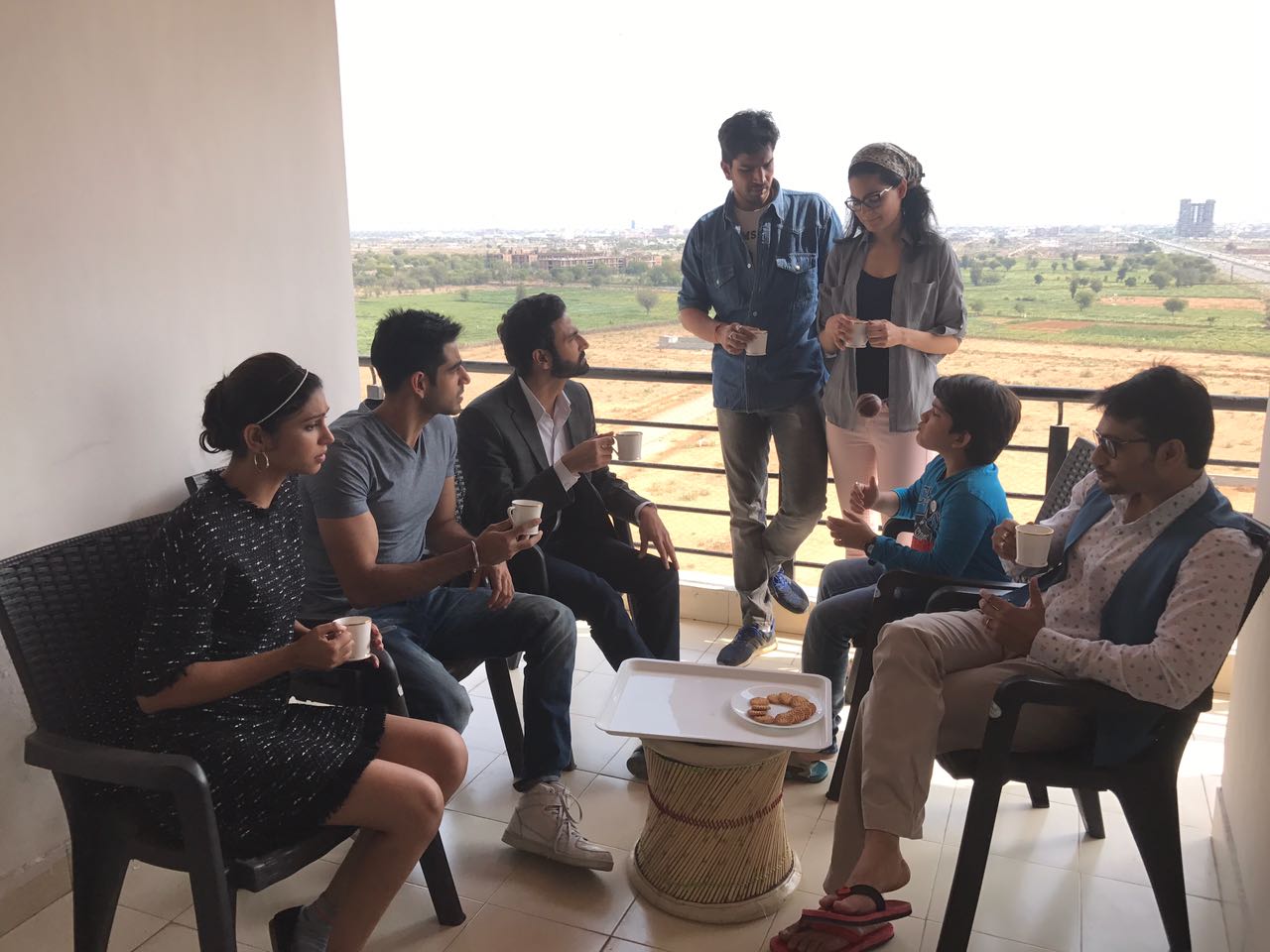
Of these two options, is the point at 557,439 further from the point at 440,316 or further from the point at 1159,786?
the point at 1159,786

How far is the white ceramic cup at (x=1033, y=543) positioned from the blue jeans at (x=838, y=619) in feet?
1.96

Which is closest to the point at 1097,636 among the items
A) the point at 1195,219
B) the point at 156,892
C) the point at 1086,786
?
the point at 1086,786

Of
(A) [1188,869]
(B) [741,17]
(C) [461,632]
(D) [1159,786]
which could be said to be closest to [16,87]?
(C) [461,632]

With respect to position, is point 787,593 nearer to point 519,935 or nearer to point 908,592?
point 908,592

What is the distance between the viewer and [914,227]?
2715 mm

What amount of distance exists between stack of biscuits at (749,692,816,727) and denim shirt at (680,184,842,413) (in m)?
1.28

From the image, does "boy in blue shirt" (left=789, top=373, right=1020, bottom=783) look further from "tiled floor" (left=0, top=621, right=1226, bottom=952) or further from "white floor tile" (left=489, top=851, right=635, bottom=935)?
"white floor tile" (left=489, top=851, right=635, bottom=935)

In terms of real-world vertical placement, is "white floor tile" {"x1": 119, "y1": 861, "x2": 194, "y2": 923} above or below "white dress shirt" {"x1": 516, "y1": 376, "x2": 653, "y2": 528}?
below

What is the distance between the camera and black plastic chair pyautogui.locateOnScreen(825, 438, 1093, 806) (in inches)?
84.7

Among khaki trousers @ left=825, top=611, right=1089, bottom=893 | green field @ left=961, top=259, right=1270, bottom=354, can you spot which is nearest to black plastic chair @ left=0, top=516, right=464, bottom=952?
khaki trousers @ left=825, top=611, right=1089, bottom=893

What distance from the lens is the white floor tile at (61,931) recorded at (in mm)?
1800

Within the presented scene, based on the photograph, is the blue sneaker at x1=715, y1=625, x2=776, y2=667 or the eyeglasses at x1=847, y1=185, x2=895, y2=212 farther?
the blue sneaker at x1=715, y1=625, x2=776, y2=667

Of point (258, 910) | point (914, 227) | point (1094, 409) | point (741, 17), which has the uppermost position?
point (741, 17)

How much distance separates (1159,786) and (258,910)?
6.01 ft
